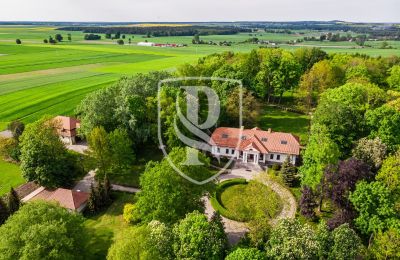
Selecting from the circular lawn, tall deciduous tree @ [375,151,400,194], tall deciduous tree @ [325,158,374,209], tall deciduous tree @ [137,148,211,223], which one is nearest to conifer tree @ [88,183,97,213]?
tall deciduous tree @ [137,148,211,223]

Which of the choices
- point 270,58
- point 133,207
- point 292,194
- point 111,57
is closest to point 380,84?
point 270,58

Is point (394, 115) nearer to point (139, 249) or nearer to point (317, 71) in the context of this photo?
point (317, 71)

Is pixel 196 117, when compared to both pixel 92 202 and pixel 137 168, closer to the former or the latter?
pixel 137 168

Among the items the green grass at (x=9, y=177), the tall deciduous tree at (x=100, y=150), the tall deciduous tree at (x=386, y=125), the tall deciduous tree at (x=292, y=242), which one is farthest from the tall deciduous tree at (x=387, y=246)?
the green grass at (x=9, y=177)

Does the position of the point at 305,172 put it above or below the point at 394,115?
below

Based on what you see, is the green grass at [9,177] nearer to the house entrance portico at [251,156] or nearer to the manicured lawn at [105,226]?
the manicured lawn at [105,226]

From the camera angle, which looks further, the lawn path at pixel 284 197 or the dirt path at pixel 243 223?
the lawn path at pixel 284 197

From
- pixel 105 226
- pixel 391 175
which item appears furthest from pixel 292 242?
pixel 105 226

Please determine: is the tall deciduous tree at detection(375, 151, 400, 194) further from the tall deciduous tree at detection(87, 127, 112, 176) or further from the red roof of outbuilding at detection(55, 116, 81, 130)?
the red roof of outbuilding at detection(55, 116, 81, 130)
